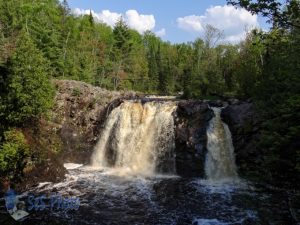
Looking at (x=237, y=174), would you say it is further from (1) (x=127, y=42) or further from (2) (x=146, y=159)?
(1) (x=127, y=42)

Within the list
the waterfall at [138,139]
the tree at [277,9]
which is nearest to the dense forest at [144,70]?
the tree at [277,9]

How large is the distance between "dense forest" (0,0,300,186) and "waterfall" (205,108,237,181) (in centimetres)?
314

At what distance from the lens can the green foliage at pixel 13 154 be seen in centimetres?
1886

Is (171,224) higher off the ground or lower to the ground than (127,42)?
lower

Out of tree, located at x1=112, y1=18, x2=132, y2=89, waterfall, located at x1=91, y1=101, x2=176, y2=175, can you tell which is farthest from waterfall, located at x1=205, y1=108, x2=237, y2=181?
tree, located at x1=112, y1=18, x2=132, y2=89

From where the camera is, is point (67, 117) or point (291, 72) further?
point (67, 117)

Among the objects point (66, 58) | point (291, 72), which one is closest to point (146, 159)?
point (291, 72)

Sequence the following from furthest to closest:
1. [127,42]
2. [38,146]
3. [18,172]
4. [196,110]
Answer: [127,42] → [196,110] → [38,146] → [18,172]

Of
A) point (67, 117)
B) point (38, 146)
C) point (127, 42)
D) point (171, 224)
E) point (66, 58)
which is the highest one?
point (127, 42)

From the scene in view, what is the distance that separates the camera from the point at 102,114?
27172 mm

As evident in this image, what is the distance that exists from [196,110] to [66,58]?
2346cm

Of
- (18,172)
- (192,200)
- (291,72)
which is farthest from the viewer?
(18,172)

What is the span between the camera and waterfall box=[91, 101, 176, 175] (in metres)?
23.5

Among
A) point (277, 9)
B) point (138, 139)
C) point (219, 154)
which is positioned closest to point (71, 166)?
point (138, 139)
